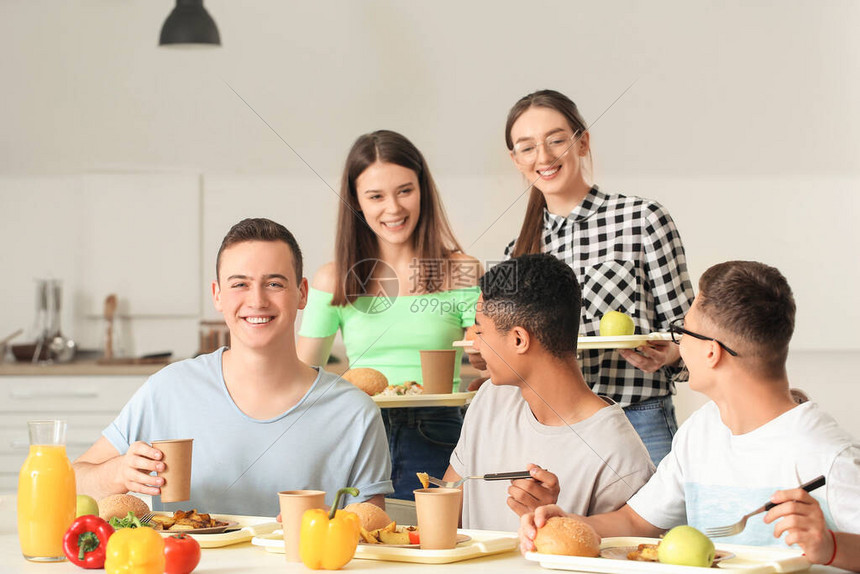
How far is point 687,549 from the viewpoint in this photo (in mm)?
924

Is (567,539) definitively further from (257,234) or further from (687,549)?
(257,234)

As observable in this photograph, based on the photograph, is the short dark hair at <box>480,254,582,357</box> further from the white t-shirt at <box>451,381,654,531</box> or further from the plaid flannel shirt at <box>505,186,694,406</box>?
the plaid flannel shirt at <box>505,186,694,406</box>

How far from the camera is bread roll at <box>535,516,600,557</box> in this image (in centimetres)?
99

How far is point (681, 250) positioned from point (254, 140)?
2.04 meters

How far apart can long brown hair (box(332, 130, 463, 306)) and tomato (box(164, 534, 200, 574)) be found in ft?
3.13

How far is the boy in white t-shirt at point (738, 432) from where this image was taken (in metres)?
1.09

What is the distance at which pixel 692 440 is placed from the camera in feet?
3.97

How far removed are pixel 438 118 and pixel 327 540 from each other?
1.72 metres

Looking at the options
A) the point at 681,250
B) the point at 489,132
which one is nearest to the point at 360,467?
the point at 681,250

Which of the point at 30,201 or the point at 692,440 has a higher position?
the point at 30,201

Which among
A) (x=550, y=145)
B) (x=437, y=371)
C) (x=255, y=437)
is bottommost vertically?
(x=255, y=437)

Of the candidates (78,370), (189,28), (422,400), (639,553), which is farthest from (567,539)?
(189,28)

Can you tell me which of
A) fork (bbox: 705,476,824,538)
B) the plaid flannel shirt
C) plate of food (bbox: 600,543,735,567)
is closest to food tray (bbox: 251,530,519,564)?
plate of food (bbox: 600,543,735,567)

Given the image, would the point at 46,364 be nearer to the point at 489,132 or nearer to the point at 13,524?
the point at 489,132
